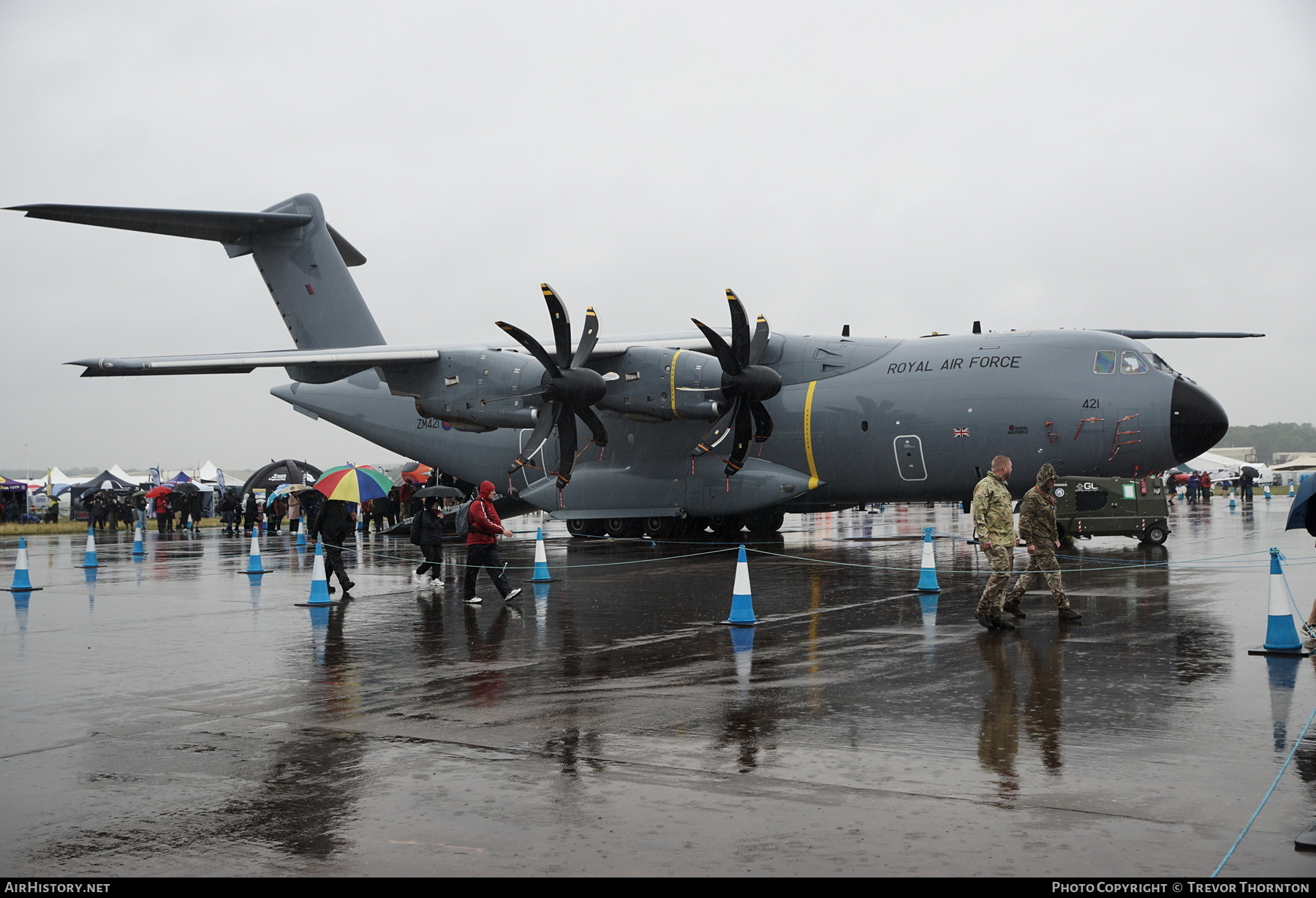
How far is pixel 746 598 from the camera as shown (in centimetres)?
1165

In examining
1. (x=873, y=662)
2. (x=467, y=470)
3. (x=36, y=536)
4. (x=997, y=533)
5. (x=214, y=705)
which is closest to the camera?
(x=214, y=705)

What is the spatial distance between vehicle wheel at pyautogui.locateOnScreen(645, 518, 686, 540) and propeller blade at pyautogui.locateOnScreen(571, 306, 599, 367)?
5.62m

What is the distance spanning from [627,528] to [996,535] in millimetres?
15275

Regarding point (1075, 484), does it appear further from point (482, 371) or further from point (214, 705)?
point (214, 705)

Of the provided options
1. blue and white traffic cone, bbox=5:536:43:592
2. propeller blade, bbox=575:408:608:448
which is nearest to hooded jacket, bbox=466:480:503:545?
propeller blade, bbox=575:408:608:448

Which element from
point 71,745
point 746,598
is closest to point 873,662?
point 746,598

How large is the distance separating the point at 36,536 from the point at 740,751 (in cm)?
3986

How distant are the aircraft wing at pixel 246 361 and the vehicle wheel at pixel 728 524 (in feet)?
24.2

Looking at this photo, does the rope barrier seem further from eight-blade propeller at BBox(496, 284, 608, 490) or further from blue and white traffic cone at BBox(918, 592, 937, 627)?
eight-blade propeller at BBox(496, 284, 608, 490)

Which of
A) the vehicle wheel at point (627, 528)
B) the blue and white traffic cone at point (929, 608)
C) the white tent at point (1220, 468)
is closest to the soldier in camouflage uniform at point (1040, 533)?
the blue and white traffic cone at point (929, 608)

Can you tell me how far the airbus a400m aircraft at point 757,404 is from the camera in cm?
1922

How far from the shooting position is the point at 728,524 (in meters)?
24.6

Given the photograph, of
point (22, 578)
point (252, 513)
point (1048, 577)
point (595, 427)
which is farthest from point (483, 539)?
point (252, 513)

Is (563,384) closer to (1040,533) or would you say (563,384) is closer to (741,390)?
(741,390)
